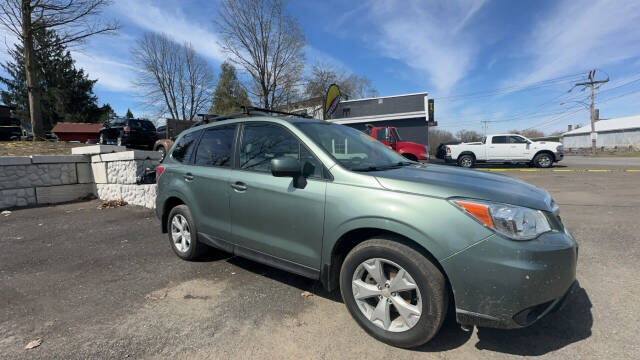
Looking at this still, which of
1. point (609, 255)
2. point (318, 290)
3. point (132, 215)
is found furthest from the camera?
point (132, 215)

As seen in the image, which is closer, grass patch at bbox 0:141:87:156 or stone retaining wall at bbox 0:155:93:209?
stone retaining wall at bbox 0:155:93:209

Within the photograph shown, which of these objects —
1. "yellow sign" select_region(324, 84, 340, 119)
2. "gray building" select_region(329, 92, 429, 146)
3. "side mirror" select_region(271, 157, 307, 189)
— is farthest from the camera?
"gray building" select_region(329, 92, 429, 146)

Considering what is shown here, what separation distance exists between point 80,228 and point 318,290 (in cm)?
510

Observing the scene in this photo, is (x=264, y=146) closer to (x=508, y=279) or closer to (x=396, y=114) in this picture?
(x=508, y=279)

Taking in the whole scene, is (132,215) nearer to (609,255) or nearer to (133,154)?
(133,154)

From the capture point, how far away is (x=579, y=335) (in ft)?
7.25

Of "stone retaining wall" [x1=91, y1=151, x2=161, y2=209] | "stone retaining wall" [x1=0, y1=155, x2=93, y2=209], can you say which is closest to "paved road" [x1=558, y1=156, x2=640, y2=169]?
"stone retaining wall" [x1=91, y1=151, x2=161, y2=209]

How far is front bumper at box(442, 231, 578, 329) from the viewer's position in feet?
5.88

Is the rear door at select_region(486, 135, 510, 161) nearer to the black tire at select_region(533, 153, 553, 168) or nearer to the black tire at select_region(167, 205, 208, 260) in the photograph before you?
the black tire at select_region(533, 153, 553, 168)

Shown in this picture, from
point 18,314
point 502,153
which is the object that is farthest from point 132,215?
point 502,153

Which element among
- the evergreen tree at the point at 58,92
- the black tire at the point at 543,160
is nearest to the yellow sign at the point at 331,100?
the black tire at the point at 543,160

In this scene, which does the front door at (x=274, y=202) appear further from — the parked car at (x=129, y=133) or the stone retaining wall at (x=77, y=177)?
the parked car at (x=129, y=133)

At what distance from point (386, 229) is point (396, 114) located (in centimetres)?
2278

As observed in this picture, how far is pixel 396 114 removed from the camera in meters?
23.5
